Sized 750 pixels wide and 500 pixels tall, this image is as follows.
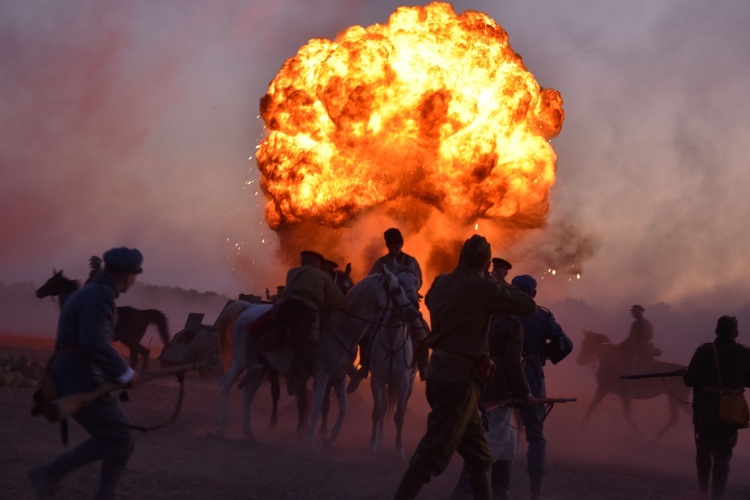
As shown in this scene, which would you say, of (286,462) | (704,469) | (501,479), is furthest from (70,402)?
(704,469)

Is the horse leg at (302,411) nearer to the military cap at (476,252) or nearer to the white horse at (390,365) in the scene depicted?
the white horse at (390,365)

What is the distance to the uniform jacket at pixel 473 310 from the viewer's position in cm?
686

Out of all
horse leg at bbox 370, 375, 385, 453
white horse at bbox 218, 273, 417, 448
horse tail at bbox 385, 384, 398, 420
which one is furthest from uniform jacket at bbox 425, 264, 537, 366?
horse tail at bbox 385, 384, 398, 420

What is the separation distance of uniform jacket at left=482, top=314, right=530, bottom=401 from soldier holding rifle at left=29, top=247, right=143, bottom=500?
3.73m

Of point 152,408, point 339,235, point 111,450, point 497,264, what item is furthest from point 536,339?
point 339,235

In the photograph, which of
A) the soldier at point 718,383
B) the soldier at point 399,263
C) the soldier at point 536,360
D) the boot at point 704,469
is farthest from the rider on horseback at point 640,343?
the soldier at point 536,360

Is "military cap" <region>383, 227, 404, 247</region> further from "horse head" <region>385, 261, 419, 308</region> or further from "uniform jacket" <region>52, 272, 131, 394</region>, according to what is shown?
"uniform jacket" <region>52, 272, 131, 394</region>

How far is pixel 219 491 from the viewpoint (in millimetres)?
9180

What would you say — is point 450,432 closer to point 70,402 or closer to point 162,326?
point 70,402

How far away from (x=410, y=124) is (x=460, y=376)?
2158 cm

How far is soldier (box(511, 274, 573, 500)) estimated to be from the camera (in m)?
9.41

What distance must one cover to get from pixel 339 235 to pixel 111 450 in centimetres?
2461

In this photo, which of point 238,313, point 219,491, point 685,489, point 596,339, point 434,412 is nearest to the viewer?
point 434,412

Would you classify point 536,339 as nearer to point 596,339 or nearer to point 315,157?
point 596,339
